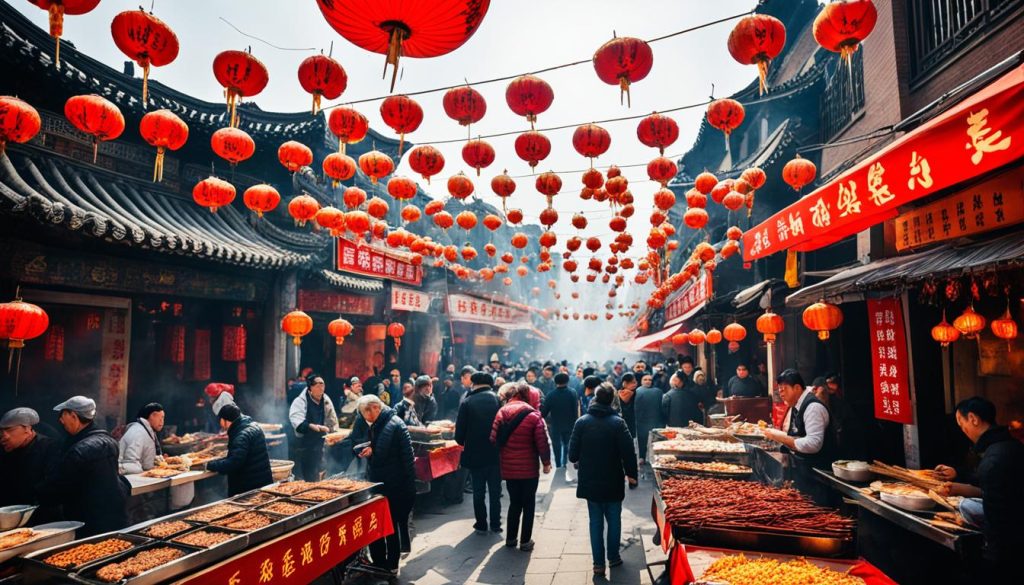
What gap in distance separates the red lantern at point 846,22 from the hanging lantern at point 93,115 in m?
8.11

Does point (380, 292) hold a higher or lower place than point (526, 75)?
lower

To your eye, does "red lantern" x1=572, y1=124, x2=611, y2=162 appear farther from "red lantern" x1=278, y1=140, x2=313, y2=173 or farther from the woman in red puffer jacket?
"red lantern" x1=278, y1=140, x2=313, y2=173

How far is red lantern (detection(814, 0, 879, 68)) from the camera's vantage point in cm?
529

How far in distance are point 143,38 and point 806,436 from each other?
8.92 meters

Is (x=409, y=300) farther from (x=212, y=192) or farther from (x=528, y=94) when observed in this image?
(x=528, y=94)

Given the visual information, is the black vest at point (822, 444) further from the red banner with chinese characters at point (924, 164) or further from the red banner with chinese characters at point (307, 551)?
the red banner with chinese characters at point (307, 551)

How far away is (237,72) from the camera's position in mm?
5941

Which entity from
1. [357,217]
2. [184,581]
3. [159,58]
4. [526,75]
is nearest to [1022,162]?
[526,75]

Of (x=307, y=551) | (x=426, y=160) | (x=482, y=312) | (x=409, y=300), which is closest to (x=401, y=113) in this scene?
(x=426, y=160)

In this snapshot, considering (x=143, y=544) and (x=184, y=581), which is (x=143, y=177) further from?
(x=184, y=581)

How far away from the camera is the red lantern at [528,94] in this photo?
7.10 m

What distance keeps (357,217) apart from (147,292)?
13.6 ft

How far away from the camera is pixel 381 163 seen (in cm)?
984

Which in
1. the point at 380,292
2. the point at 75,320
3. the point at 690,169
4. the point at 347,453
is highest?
the point at 690,169
